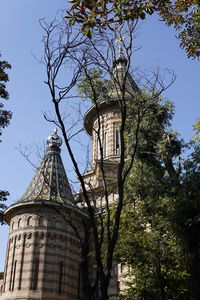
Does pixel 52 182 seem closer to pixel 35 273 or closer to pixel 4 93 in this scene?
pixel 35 273

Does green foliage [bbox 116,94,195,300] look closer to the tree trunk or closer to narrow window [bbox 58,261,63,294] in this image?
the tree trunk

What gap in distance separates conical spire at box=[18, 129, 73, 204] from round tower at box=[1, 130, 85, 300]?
3.2 inches

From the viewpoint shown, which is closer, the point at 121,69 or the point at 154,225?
the point at 121,69

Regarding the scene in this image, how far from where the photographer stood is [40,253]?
752 inches

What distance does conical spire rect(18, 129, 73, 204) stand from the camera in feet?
67.6

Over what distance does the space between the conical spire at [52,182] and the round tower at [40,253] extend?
81 mm

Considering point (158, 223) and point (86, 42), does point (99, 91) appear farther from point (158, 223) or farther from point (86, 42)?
point (158, 223)

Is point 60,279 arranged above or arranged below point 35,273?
below

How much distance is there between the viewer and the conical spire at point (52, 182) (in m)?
20.6

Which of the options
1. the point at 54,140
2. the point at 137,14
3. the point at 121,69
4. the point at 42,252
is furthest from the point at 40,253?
the point at 137,14

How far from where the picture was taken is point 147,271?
1328 centimetres

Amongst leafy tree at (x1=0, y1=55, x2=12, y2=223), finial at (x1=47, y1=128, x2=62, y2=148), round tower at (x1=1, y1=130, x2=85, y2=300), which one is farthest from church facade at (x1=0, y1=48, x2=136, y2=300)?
leafy tree at (x1=0, y1=55, x2=12, y2=223)

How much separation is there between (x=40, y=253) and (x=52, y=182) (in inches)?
173

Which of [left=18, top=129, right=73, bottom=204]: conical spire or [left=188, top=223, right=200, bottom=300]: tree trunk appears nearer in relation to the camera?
[left=188, top=223, right=200, bottom=300]: tree trunk
